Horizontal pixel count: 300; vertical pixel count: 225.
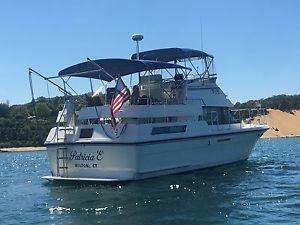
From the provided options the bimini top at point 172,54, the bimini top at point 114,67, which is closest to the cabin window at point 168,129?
the bimini top at point 114,67

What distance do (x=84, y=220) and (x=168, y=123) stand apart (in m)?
9.16

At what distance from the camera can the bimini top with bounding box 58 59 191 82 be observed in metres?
22.2

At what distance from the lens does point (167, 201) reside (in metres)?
16.4

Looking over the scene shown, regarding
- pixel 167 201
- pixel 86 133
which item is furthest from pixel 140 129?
pixel 167 201

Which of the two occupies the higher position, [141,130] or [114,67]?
[114,67]

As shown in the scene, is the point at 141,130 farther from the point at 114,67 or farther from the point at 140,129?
the point at 114,67

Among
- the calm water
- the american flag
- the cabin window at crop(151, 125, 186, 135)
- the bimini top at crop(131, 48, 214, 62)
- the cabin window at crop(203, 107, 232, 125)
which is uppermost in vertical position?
the bimini top at crop(131, 48, 214, 62)

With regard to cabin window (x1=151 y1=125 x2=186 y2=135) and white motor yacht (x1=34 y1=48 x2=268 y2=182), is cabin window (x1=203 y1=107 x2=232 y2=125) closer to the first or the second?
white motor yacht (x1=34 y1=48 x2=268 y2=182)

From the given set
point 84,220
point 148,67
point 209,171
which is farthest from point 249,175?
point 84,220

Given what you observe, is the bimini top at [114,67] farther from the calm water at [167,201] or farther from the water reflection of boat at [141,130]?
the calm water at [167,201]

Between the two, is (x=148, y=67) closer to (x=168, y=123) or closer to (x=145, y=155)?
(x=168, y=123)

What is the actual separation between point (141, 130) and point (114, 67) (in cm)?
366

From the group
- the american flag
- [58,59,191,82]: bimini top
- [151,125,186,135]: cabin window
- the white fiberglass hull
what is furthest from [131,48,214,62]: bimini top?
the american flag

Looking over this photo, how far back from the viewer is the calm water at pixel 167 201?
1386 cm
